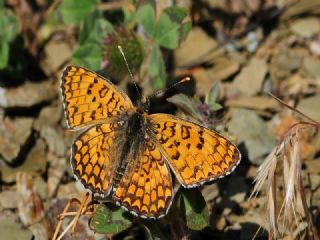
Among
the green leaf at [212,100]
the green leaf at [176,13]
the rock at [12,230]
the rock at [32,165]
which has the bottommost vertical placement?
the rock at [12,230]

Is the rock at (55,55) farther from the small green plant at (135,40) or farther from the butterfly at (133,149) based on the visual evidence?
the butterfly at (133,149)

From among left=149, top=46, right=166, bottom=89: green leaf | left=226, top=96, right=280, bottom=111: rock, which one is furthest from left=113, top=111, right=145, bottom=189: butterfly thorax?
left=226, top=96, right=280, bottom=111: rock

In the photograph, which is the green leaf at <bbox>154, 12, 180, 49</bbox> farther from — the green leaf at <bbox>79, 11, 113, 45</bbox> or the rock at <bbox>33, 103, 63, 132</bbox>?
the rock at <bbox>33, 103, 63, 132</bbox>

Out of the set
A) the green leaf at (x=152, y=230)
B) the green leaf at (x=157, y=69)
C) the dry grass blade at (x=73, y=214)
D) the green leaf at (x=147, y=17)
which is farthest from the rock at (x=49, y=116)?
the green leaf at (x=152, y=230)

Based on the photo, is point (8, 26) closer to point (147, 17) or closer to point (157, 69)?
point (147, 17)

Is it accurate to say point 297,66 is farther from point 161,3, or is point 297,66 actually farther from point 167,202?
point 167,202
